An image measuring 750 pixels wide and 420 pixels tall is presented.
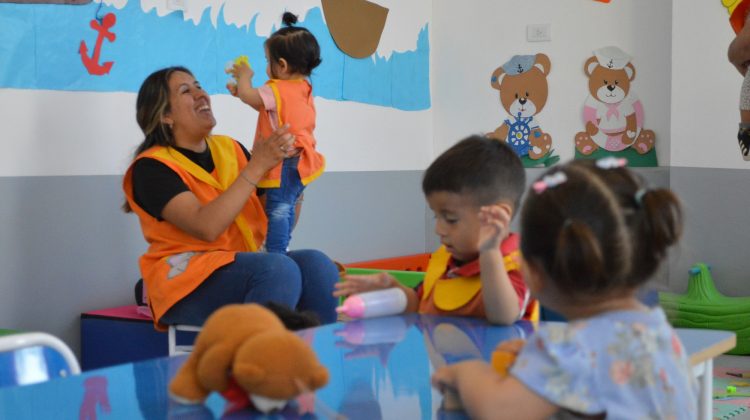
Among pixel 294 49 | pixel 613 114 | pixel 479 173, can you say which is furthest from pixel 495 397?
pixel 613 114

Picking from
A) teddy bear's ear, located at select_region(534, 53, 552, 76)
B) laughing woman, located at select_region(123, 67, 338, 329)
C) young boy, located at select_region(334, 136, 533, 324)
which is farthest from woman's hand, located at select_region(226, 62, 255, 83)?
teddy bear's ear, located at select_region(534, 53, 552, 76)

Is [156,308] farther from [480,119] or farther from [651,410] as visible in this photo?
[480,119]

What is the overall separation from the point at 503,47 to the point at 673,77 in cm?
100

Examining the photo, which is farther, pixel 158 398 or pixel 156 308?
pixel 156 308

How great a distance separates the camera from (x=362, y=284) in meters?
1.78

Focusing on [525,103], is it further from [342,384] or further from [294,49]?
[342,384]

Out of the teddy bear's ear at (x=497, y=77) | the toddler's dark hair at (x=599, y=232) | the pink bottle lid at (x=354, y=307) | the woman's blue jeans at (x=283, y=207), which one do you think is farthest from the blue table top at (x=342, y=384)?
the teddy bear's ear at (x=497, y=77)

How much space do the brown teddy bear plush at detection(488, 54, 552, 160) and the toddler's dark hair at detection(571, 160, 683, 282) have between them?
4.21 m

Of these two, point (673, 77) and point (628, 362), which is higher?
point (673, 77)

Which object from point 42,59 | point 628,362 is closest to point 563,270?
point 628,362

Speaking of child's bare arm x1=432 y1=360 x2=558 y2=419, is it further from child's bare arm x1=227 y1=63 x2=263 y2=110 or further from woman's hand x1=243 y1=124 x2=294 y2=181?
child's bare arm x1=227 y1=63 x2=263 y2=110

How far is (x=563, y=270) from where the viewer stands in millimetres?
960

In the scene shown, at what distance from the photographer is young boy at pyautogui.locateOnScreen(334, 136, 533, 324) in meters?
1.70

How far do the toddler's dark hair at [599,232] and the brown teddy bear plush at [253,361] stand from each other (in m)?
0.28
